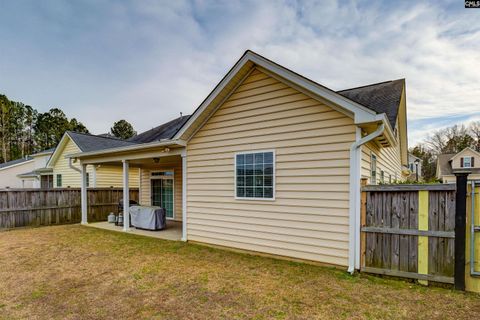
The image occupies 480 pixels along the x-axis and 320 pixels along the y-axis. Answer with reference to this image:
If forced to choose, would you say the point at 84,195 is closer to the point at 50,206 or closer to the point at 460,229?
the point at 50,206

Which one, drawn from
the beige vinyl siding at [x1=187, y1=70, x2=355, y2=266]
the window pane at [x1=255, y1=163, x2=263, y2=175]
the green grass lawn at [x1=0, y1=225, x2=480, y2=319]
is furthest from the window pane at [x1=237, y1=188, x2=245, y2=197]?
the green grass lawn at [x1=0, y1=225, x2=480, y2=319]

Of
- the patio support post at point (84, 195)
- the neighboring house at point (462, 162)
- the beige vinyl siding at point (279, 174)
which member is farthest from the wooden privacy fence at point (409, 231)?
the neighboring house at point (462, 162)

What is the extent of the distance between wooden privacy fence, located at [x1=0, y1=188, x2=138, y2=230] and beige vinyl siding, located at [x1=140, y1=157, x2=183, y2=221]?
140 centimetres

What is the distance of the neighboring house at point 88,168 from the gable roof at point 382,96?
11.9 meters

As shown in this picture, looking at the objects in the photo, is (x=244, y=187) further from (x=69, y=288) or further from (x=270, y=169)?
(x=69, y=288)

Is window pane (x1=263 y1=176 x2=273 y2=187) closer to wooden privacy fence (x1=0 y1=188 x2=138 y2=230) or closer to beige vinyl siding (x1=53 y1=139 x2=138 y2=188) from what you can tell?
wooden privacy fence (x1=0 y1=188 x2=138 y2=230)

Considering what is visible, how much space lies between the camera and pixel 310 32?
8570 millimetres

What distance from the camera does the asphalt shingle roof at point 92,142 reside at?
45.6 feet

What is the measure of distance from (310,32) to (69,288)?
9.65m

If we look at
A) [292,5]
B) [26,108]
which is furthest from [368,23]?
[26,108]

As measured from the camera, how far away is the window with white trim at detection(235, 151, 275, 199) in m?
5.22

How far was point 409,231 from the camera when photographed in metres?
3.88

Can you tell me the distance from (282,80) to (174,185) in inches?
282

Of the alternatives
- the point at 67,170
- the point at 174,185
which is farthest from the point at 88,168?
the point at 174,185
